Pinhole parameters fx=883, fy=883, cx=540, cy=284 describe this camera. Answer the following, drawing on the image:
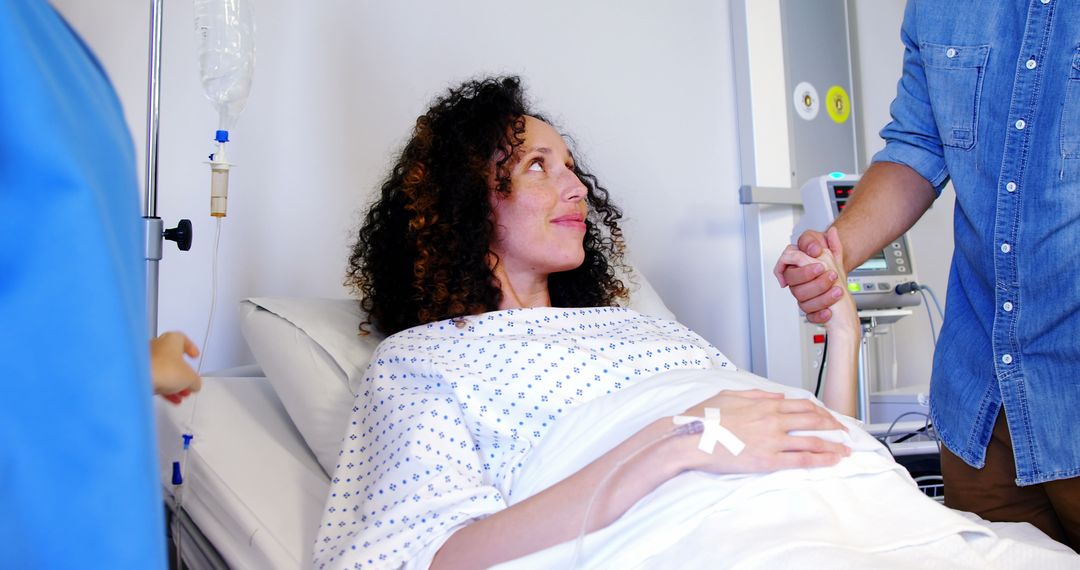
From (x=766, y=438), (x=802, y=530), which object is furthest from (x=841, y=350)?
(x=802, y=530)

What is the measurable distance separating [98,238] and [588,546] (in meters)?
0.75

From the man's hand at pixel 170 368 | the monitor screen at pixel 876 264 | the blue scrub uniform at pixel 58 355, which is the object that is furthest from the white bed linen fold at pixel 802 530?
the monitor screen at pixel 876 264

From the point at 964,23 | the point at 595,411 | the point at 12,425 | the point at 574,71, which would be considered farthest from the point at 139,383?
the point at 574,71

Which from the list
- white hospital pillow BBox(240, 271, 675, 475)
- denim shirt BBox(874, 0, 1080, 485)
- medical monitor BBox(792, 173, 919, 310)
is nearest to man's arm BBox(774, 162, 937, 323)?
denim shirt BBox(874, 0, 1080, 485)

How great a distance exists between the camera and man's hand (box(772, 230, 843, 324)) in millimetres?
1345

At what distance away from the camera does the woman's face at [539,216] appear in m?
1.57

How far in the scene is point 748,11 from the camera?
9.43ft

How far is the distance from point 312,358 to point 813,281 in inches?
34.2

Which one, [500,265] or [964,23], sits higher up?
[964,23]

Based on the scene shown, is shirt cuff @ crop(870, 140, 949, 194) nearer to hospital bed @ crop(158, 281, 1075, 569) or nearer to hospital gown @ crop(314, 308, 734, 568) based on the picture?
hospital gown @ crop(314, 308, 734, 568)

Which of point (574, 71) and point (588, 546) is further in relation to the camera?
point (574, 71)

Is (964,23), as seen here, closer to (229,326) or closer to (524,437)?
(524,437)

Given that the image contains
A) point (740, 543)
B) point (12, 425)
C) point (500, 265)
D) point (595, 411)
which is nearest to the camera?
point (12, 425)

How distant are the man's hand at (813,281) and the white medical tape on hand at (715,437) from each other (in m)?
0.36
